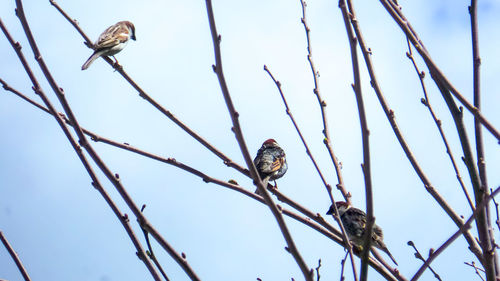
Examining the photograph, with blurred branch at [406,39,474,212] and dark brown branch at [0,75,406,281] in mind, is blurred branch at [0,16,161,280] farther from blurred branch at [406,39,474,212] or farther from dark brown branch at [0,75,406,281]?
blurred branch at [406,39,474,212]

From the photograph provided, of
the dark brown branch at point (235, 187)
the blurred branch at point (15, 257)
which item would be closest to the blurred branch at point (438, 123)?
the dark brown branch at point (235, 187)

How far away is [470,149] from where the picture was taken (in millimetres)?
2789

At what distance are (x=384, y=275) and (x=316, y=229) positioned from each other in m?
0.43

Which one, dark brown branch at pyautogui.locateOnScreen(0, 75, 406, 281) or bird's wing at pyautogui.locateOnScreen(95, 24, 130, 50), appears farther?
bird's wing at pyautogui.locateOnScreen(95, 24, 130, 50)

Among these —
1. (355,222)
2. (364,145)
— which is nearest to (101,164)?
(364,145)

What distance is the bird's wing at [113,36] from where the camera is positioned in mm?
8086

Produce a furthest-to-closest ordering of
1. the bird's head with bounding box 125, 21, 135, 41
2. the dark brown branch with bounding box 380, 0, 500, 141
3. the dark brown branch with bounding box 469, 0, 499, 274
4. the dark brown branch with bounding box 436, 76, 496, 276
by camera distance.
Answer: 1. the bird's head with bounding box 125, 21, 135, 41
2. the dark brown branch with bounding box 469, 0, 499, 274
3. the dark brown branch with bounding box 436, 76, 496, 276
4. the dark brown branch with bounding box 380, 0, 500, 141

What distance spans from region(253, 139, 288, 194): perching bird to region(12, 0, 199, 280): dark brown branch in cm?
516

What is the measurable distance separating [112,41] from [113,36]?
0.24m

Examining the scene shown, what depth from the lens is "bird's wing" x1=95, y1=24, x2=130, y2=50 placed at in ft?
26.5

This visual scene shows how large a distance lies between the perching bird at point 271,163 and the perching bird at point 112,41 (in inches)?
100

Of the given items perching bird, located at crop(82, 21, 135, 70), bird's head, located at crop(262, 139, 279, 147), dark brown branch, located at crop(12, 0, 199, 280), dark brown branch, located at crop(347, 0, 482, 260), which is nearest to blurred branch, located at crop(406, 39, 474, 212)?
dark brown branch, located at crop(347, 0, 482, 260)

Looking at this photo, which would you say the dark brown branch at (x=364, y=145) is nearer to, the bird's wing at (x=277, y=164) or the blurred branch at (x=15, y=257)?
the blurred branch at (x=15, y=257)

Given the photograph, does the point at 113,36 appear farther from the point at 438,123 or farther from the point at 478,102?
the point at 478,102
